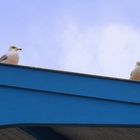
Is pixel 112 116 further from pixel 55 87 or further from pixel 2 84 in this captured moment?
pixel 2 84

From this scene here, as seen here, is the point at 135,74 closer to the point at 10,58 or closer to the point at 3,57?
the point at 10,58

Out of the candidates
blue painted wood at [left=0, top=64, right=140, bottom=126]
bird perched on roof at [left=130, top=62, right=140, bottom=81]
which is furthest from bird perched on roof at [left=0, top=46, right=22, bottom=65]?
bird perched on roof at [left=130, top=62, right=140, bottom=81]

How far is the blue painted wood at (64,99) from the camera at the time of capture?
688 cm

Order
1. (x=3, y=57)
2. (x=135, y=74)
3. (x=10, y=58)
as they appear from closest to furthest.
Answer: (x=135, y=74) → (x=10, y=58) → (x=3, y=57)

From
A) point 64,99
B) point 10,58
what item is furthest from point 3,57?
point 64,99

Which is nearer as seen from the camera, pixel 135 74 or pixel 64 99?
pixel 64 99

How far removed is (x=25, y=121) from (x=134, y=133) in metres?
2.78

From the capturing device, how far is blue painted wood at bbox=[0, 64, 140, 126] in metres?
6.88

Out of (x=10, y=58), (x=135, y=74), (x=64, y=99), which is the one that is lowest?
(x=64, y=99)

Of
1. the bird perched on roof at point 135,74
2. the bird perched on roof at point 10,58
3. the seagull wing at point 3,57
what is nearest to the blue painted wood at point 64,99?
the bird perched on roof at point 135,74

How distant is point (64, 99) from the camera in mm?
6984

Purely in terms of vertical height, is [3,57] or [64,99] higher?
[3,57]

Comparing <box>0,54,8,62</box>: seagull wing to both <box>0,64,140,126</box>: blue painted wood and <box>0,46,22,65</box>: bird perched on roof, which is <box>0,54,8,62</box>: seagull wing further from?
<box>0,64,140,126</box>: blue painted wood

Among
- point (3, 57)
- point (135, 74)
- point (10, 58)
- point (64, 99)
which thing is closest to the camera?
point (64, 99)
